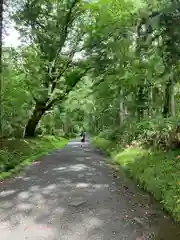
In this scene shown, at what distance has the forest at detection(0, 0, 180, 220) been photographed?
36.7ft

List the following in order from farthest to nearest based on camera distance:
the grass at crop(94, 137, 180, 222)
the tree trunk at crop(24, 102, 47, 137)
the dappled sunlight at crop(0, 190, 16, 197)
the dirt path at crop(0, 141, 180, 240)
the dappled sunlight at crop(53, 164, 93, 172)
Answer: the tree trunk at crop(24, 102, 47, 137) → the dappled sunlight at crop(53, 164, 93, 172) → the dappled sunlight at crop(0, 190, 16, 197) → the grass at crop(94, 137, 180, 222) → the dirt path at crop(0, 141, 180, 240)

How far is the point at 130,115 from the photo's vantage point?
25.5 m

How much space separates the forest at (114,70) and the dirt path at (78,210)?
654mm

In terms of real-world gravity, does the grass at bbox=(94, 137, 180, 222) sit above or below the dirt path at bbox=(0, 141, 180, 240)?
above

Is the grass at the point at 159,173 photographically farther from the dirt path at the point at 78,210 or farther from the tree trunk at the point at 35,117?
the tree trunk at the point at 35,117

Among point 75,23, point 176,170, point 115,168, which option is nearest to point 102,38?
point 75,23

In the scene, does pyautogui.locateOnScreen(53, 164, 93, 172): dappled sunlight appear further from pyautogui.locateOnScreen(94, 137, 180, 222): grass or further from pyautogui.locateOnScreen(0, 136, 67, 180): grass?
pyautogui.locateOnScreen(0, 136, 67, 180): grass

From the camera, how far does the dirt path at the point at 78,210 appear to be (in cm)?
634

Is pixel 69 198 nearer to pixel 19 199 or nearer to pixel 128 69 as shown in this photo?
pixel 19 199

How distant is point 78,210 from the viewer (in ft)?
25.4

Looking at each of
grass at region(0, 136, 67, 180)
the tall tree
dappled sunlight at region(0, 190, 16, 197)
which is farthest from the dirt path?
the tall tree

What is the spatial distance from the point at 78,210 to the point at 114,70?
15079mm

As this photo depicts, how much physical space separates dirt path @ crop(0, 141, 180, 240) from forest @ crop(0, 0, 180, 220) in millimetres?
654

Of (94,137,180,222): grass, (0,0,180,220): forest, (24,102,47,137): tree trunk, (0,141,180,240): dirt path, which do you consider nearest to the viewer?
(0,141,180,240): dirt path
